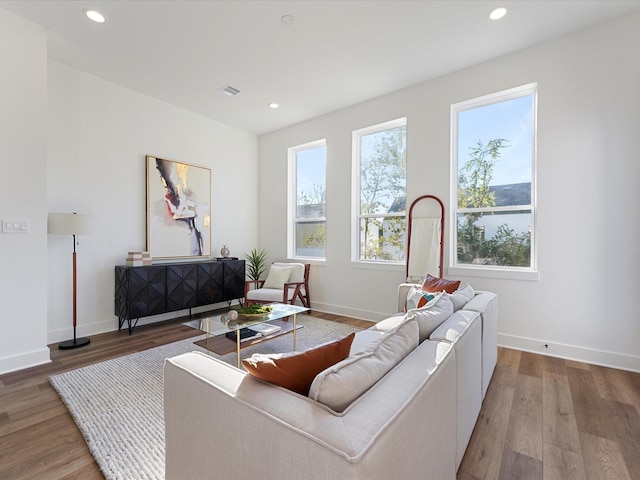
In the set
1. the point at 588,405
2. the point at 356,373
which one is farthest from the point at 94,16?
the point at 588,405

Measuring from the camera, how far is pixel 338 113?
181 inches

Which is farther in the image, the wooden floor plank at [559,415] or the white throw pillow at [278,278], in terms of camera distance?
the white throw pillow at [278,278]

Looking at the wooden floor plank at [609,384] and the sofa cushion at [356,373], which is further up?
the sofa cushion at [356,373]

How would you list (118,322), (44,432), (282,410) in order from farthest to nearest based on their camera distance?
(118,322), (44,432), (282,410)

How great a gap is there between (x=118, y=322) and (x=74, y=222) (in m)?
1.43

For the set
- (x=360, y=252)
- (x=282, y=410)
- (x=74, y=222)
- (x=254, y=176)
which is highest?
(x=254, y=176)

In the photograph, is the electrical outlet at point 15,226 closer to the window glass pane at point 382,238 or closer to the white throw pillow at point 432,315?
the white throw pillow at point 432,315

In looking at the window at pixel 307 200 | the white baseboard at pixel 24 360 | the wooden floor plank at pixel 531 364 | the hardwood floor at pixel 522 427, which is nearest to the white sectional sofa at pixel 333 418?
the hardwood floor at pixel 522 427

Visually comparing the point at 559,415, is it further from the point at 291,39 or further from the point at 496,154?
the point at 291,39

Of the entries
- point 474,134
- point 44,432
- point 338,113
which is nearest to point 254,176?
point 338,113

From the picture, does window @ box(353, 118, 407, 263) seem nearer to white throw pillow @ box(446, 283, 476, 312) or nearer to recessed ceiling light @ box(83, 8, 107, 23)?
white throw pillow @ box(446, 283, 476, 312)

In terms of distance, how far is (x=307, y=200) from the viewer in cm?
515

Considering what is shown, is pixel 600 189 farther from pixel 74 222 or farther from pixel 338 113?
pixel 74 222

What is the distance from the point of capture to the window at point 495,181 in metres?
3.22
